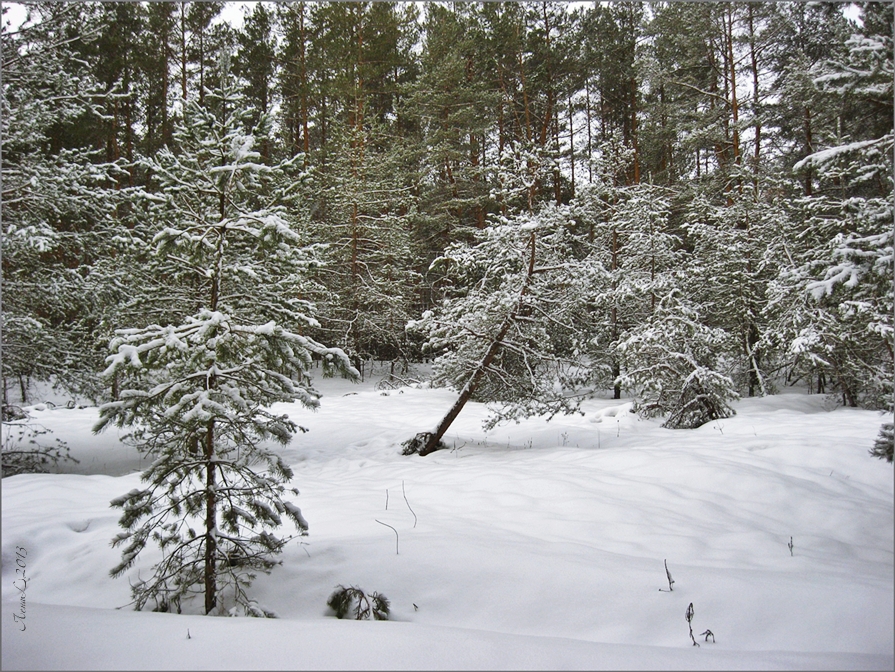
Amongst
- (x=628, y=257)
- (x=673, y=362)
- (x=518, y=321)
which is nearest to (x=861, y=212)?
(x=518, y=321)

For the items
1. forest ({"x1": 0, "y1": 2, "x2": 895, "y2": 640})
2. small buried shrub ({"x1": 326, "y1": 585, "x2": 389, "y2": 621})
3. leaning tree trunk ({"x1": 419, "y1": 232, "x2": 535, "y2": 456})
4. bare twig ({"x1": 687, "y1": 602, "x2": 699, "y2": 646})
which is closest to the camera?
bare twig ({"x1": 687, "y1": 602, "x2": 699, "y2": 646})

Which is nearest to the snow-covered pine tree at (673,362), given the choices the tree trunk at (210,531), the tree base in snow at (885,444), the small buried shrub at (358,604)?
the tree base in snow at (885,444)

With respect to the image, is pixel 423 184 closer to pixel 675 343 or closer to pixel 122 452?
pixel 675 343

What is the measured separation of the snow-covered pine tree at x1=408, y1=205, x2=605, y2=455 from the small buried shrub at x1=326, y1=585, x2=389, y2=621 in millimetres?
3364

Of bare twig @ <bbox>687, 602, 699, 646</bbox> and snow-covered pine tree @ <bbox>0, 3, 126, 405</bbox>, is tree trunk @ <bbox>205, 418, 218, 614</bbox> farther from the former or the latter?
snow-covered pine tree @ <bbox>0, 3, 126, 405</bbox>

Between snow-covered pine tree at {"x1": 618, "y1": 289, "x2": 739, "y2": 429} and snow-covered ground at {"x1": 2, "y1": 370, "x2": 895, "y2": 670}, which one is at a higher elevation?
snow-covered pine tree at {"x1": 618, "y1": 289, "x2": 739, "y2": 429}

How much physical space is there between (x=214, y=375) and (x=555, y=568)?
1858 mm

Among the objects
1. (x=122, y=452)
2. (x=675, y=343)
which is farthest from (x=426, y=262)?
(x=122, y=452)

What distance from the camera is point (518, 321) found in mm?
5480

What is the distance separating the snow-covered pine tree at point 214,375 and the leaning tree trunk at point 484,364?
10.5ft

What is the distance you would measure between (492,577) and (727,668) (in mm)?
965

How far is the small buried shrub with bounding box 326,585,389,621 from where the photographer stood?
1847 millimetres

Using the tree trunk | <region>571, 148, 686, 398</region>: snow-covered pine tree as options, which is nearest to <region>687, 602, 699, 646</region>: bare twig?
the tree trunk

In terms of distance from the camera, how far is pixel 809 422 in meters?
2.55
